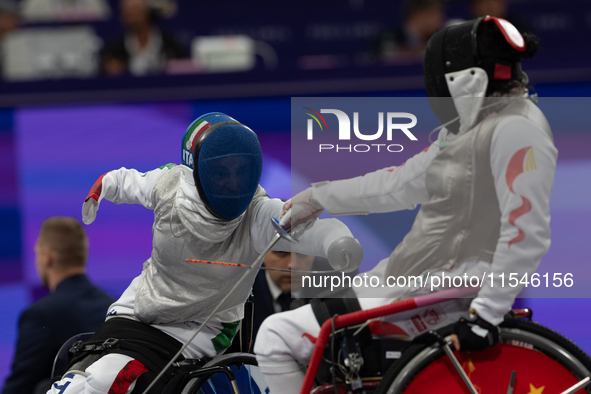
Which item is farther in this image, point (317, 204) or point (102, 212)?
point (102, 212)

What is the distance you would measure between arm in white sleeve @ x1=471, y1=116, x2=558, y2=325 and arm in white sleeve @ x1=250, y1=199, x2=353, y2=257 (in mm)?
410

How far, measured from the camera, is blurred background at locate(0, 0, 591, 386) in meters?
3.79

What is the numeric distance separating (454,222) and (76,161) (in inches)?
116

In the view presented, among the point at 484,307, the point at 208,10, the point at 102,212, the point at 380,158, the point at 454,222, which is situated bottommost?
the point at 102,212

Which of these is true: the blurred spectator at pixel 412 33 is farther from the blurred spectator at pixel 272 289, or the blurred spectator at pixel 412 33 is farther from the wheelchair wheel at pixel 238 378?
the wheelchair wheel at pixel 238 378

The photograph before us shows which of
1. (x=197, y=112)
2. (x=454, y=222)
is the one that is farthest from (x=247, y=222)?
(x=197, y=112)

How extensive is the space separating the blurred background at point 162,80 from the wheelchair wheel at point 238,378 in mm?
894

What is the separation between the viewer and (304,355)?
1802 millimetres

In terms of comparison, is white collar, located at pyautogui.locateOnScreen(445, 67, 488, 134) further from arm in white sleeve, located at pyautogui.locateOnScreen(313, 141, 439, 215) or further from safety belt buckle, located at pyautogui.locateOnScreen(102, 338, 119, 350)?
safety belt buckle, located at pyautogui.locateOnScreen(102, 338, 119, 350)

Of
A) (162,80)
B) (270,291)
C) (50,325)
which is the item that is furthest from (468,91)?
(162,80)

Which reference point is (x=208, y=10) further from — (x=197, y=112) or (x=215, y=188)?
(x=215, y=188)

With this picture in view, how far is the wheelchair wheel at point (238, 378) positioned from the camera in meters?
2.15

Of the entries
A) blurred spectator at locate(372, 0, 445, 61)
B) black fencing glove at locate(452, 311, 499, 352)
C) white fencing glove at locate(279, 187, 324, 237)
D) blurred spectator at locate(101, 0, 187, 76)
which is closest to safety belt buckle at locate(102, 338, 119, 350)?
white fencing glove at locate(279, 187, 324, 237)

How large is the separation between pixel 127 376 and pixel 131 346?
0.10 metres
